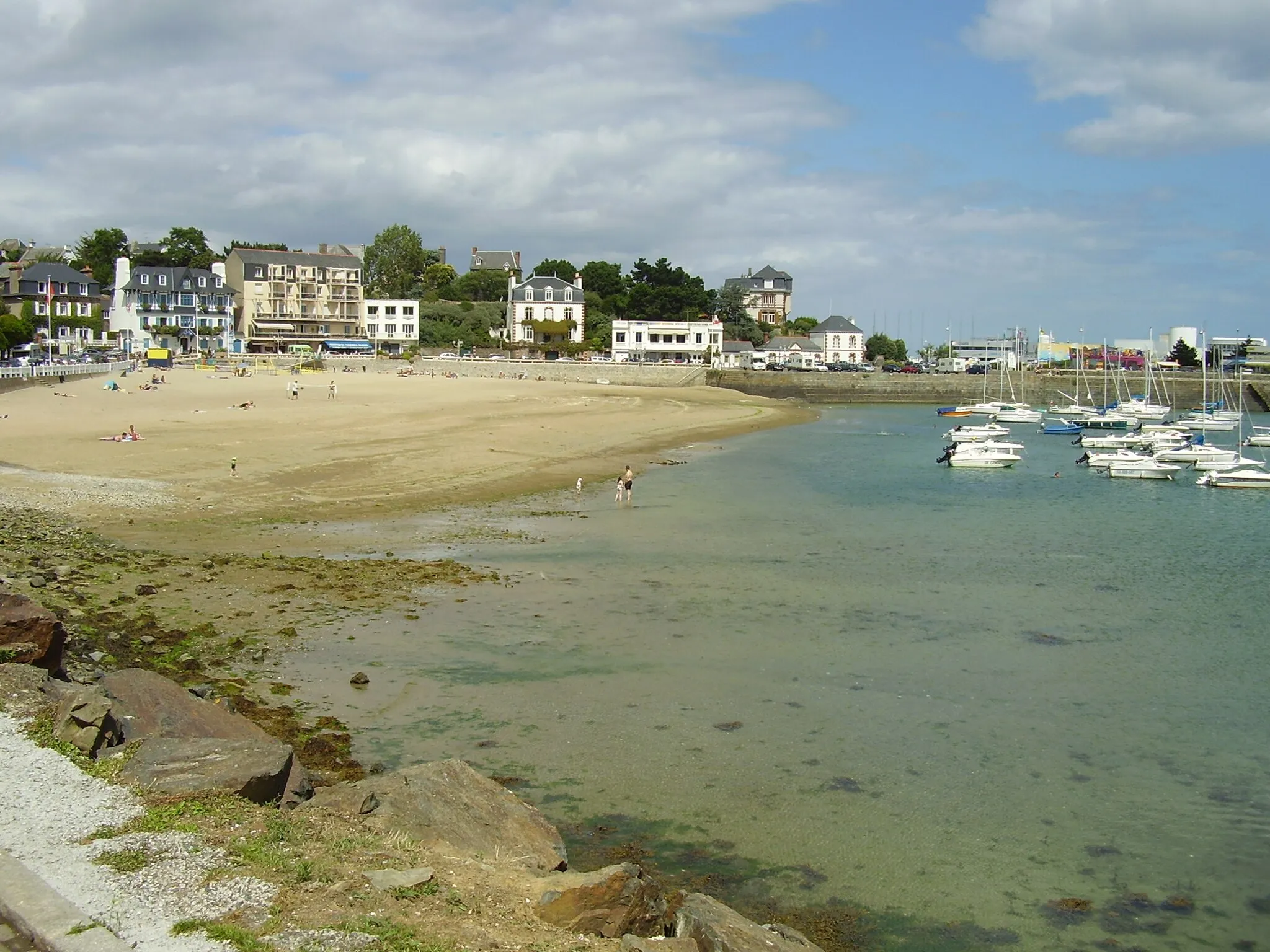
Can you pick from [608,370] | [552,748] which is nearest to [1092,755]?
[552,748]

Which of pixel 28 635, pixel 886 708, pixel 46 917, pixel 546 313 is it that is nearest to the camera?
pixel 46 917

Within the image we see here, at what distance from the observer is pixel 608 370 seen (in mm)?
103500

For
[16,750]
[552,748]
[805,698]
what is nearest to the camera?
[16,750]

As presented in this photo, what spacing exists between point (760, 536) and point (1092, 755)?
15935mm

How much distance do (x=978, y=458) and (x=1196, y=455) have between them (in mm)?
10794

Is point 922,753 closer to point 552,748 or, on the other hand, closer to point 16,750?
point 552,748

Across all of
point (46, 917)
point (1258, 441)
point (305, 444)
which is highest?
point (1258, 441)

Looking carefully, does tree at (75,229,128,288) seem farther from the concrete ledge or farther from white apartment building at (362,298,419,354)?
the concrete ledge

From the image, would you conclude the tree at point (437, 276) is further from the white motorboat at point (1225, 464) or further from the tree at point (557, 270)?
the white motorboat at point (1225, 464)

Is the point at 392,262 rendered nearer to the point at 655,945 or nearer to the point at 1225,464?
the point at 1225,464

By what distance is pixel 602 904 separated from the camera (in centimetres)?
776

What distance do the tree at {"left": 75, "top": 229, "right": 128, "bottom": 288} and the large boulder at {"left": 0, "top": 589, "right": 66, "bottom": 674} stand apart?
458ft

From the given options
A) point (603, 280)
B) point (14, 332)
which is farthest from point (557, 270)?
point (14, 332)

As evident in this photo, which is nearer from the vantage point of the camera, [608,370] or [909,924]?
[909,924]
